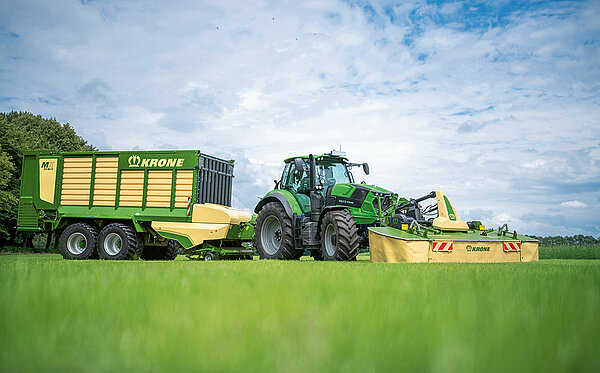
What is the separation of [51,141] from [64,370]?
123ft

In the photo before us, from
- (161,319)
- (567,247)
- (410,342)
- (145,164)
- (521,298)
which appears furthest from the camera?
(567,247)

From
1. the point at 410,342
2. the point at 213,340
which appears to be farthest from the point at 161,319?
the point at 410,342

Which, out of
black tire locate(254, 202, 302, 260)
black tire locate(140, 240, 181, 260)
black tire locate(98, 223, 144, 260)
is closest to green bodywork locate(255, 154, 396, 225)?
black tire locate(254, 202, 302, 260)

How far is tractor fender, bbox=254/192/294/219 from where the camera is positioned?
12.8m

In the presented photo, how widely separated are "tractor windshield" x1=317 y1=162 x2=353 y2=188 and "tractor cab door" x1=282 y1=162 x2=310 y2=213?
0.42m

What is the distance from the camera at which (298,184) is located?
13.6 metres

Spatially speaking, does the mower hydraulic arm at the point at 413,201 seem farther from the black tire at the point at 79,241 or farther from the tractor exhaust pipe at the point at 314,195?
the black tire at the point at 79,241

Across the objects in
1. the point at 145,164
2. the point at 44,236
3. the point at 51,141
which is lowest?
the point at 44,236

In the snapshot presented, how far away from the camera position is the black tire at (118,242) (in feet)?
44.1

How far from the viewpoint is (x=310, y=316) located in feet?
9.14

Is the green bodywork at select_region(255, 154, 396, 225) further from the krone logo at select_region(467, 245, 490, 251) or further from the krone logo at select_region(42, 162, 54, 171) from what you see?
the krone logo at select_region(42, 162, 54, 171)

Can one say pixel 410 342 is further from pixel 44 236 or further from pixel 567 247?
pixel 44 236

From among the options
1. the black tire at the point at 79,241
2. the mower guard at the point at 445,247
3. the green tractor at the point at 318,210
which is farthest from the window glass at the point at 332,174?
the black tire at the point at 79,241

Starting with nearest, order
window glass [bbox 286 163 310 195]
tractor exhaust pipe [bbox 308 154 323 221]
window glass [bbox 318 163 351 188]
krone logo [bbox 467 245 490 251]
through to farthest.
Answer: krone logo [bbox 467 245 490 251], tractor exhaust pipe [bbox 308 154 323 221], window glass [bbox 318 163 351 188], window glass [bbox 286 163 310 195]
